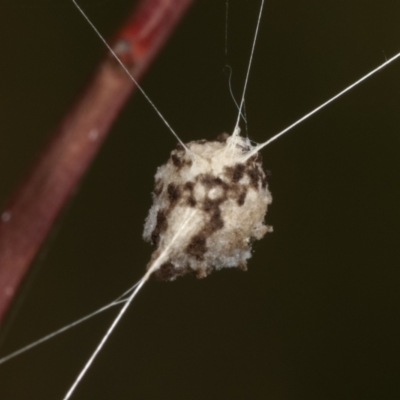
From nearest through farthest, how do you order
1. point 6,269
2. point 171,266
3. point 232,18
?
1. point 6,269
2. point 171,266
3. point 232,18

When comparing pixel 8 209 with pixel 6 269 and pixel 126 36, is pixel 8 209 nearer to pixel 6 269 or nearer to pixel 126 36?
pixel 6 269


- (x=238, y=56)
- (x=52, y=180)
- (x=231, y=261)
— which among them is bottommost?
(x=231, y=261)

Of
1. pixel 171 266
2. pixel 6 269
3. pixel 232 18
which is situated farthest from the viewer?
pixel 232 18

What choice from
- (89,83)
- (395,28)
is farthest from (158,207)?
(395,28)

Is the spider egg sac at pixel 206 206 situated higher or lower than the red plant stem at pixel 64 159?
lower

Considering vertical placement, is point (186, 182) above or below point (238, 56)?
below
